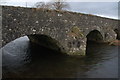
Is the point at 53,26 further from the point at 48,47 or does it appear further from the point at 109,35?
the point at 109,35

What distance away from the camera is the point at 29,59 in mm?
15406

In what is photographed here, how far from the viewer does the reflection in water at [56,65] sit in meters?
11.8

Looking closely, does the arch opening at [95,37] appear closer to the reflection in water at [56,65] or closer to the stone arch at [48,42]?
the reflection in water at [56,65]

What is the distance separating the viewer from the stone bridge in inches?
488

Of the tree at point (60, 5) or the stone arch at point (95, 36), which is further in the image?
the tree at point (60, 5)

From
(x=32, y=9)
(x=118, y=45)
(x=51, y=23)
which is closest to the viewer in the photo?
(x=32, y=9)

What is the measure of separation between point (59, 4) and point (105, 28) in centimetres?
966

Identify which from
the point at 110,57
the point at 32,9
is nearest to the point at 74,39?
the point at 110,57

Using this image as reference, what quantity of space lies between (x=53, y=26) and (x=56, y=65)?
3.71m

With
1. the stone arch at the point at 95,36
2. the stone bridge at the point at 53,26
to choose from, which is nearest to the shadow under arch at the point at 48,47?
the stone bridge at the point at 53,26

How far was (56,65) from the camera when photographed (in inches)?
540

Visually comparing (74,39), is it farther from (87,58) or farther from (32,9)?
(32,9)

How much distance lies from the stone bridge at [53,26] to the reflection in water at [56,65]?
147cm

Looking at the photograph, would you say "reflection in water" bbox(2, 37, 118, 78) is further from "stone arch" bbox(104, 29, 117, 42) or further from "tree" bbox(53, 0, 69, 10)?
"tree" bbox(53, 0, 69, 10)
